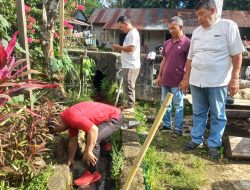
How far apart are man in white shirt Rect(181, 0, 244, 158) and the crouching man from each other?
41.3 inches

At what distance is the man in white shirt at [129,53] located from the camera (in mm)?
5504

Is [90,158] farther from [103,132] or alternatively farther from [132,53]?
[132,53]

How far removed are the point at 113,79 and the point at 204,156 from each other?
3.64 m

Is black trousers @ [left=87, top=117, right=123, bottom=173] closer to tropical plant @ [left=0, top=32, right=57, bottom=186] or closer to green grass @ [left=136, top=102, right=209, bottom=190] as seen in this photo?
green grass @ [left=136, top=102, right=209, bottom=190]

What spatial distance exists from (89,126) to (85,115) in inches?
7.0

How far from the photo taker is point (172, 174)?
136 inches

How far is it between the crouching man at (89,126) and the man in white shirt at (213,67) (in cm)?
105

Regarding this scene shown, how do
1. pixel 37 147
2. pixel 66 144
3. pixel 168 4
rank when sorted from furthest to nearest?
pixel 168 4, pixel 66 144, pixel 37 147

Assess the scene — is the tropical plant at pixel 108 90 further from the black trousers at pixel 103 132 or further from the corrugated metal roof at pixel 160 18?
the corrugated metal roof at pixel 160 18

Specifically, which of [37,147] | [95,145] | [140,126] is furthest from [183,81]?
[37,147]

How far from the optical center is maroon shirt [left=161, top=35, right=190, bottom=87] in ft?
14.8

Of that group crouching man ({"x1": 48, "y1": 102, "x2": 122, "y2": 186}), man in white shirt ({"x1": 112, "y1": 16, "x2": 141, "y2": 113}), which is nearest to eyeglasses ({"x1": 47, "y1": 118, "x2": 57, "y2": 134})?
crouching man ({"x1": 48, "y1": 102, "x2": 122, "y2": 186})

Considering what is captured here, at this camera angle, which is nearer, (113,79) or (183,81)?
(183,81)

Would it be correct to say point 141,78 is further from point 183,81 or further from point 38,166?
point 38,166
